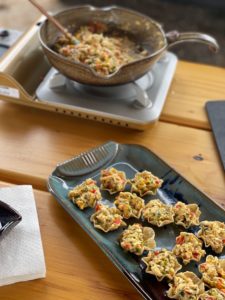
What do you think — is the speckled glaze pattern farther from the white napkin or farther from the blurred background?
the blurred background

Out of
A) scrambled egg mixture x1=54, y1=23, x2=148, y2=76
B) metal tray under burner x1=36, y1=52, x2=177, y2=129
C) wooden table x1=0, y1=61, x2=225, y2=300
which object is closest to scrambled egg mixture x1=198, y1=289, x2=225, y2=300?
wooden table x1=0, y1=61, x2=225, y2=300

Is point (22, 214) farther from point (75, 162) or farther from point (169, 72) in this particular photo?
point (169, 72)

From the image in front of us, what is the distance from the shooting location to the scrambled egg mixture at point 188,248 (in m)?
0.89

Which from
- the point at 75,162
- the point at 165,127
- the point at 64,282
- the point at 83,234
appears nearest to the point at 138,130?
the point at 165,127

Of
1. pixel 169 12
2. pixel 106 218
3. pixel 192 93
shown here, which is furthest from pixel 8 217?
pixel 169 12

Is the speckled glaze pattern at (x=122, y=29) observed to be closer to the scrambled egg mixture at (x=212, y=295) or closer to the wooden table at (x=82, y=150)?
the wooden table at (x=82, y=150)

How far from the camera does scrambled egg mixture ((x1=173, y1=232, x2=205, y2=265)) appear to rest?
895 mm

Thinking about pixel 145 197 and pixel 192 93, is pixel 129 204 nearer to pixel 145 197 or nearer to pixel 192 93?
pixel 145 197

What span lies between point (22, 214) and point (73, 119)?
1.23 ft

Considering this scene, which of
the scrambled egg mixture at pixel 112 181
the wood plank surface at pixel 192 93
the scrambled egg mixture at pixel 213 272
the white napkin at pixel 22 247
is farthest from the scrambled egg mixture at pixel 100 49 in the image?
the scrambled egg mixture at pixel 213 272

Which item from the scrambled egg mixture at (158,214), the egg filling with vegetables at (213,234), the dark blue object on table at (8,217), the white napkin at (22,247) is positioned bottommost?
the egg filling with vegetables at (213,234)

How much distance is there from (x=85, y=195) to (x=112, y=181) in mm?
68

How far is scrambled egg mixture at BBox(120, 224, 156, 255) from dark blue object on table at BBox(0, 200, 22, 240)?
0.63 feet

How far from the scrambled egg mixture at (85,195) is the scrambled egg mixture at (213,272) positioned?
0.80ft
